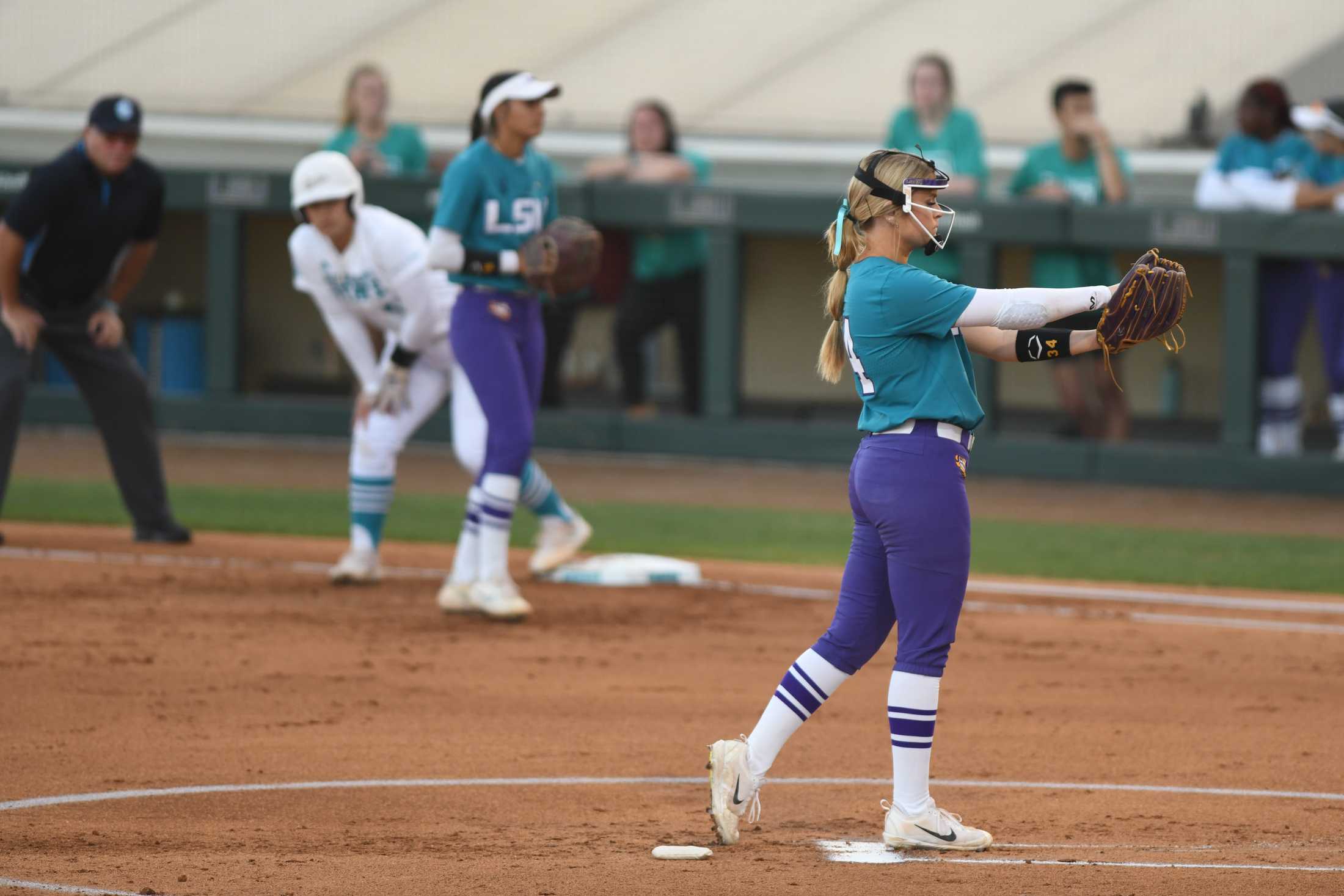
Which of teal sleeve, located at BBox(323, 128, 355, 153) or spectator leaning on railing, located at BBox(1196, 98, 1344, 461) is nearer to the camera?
spectator leaning on railing, located at BBox(1196, 98, 1344, 461)

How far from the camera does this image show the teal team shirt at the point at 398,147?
13672 mm

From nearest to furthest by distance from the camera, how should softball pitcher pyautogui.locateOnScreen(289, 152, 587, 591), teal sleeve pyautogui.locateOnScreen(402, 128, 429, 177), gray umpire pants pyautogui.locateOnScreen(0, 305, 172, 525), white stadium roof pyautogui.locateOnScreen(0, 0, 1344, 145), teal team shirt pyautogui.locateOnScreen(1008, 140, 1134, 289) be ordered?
softball pitcher pyautogui.locateOnScreen(289, 152, 587, 591)
gray umpire pants pyautogui.locateOnScreen(0, 305, 172, 525)
teal team shirt pyautogui.locateOnScreen(1008, 140, 1134, 289)
teal sleeve pyautogui.locateOnScreen(402, 128, 429, 177)
white stadium roof pyautogui.locateOnScreen(0, 0, 1344, 145)

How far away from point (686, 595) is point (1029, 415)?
21.2 ft

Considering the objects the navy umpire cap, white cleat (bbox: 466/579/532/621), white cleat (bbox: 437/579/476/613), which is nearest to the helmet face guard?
white cleat (bbox: 466/579/532/621)

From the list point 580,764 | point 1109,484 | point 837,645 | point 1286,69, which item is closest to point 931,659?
point 837,645

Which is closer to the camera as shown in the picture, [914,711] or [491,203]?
[914,711]

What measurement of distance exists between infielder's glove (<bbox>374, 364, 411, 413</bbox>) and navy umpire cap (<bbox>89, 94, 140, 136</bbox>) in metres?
1.88

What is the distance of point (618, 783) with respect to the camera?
5.75 metres

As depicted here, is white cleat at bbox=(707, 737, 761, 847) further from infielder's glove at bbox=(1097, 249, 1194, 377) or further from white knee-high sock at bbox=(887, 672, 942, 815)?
infielder's glove at bbox=(1097, 249, 1194, 377)

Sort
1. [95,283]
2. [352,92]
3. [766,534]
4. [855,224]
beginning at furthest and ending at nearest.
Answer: [352,92] → [766,534] → [95,283] → [855,224]

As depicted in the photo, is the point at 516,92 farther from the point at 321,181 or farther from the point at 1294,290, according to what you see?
the point at 1294,290

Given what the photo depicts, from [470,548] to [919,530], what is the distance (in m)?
3.82

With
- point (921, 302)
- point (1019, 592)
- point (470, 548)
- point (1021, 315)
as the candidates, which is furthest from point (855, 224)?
point (1019, 592)

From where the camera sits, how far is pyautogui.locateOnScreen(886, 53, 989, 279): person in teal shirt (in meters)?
12.4
